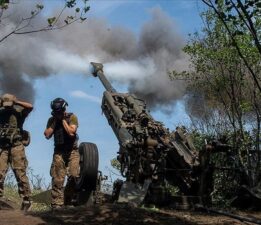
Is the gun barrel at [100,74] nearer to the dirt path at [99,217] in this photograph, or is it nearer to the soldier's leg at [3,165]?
the soldier's leg at [3,165]

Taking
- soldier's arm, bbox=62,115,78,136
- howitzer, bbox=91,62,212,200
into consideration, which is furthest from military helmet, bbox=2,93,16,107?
howitzer, bbox=91,62,212,200

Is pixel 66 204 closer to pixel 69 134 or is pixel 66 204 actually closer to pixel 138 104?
pixel 69 134

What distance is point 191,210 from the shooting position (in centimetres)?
839

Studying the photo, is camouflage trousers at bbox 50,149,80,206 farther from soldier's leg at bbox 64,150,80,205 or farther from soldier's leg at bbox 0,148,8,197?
soldier's leg at bbox 0,148,8,197

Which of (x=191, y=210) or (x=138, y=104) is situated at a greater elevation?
(x=138, y=104)

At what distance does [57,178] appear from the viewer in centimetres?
918

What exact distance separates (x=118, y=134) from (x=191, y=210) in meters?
1.79

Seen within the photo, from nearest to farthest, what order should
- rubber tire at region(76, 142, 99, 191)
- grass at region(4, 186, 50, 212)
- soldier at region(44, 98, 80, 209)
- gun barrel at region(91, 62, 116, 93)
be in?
1. rubber tire at region(76, 142, 99, 191)
2. soldier at region(44, 98, 80, 209)
3. grass at region(4, 186, 50, 212)
4. gun barrel at region(91, 62, 116, 93)

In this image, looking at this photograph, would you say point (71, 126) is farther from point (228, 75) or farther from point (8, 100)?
point (228, 75)

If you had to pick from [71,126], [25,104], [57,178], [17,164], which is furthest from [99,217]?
[25,104]

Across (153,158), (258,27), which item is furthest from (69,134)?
(258,27)

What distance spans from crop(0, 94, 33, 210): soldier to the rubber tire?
0.90 metres

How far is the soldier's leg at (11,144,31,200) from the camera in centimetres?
932

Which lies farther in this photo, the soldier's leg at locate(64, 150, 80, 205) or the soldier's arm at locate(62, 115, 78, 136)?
A: the soldier's leg at locate(64, 150, 80, 205)
